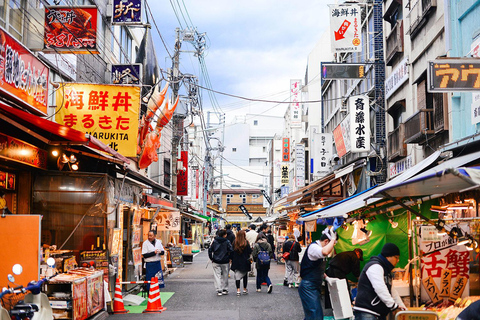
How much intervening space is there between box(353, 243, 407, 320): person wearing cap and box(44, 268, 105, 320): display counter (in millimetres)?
5659

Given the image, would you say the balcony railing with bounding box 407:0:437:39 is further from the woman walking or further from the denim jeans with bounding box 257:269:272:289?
the denim jeans with bounding box 257:269:272:289

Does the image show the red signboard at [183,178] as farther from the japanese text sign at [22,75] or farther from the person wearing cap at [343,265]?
the person wearing cap at [343,265]

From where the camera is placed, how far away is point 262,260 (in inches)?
653

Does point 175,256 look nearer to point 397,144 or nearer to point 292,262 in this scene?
point 292,262

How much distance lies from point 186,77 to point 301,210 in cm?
931

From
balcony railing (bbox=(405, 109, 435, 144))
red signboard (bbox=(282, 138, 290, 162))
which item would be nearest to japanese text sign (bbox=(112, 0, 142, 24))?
balcony railing (bbox=(405, 109, 435, 144))

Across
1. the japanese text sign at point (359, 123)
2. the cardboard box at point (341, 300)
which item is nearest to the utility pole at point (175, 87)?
the japanese text sign at point (359, 123)

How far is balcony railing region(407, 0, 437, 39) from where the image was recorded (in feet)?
49.3

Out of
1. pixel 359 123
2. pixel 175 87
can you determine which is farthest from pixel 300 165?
pixel 359 123

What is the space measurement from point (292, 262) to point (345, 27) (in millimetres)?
8908

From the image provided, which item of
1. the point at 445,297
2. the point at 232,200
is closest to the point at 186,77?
the point at 445,297

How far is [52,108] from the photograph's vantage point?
15648 mm

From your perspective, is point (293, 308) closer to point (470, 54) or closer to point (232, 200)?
point (470, 54)

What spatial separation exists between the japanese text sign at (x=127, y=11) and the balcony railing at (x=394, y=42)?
349 inches
